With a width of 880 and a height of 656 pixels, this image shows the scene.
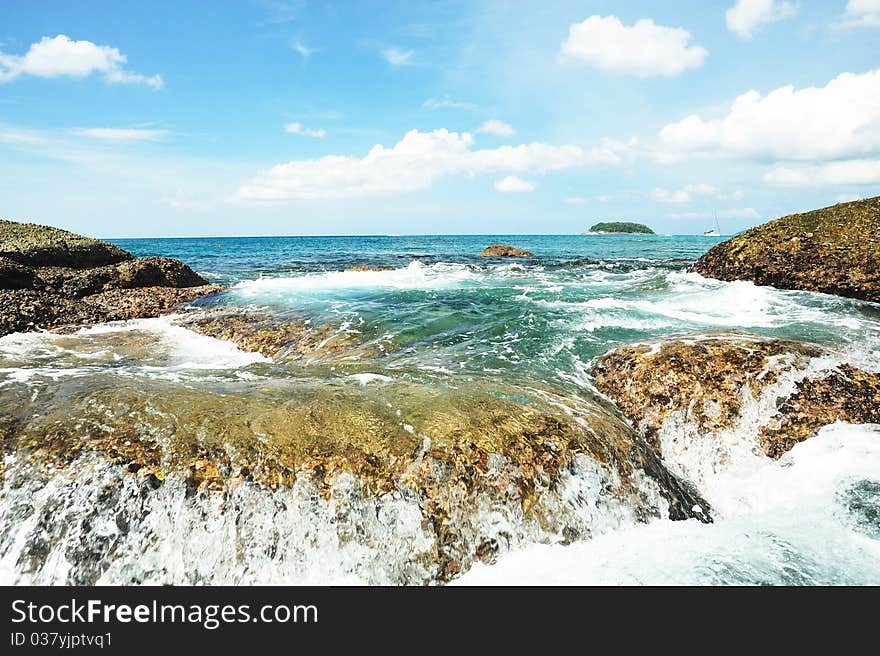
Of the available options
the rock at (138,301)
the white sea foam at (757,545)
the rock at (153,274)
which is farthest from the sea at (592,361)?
the rock at (153,274)

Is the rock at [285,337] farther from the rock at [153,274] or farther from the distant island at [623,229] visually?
the distant island at [623,229]

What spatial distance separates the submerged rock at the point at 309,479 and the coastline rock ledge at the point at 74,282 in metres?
8.51

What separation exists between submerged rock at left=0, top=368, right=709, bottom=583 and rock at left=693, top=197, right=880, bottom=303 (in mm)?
12311

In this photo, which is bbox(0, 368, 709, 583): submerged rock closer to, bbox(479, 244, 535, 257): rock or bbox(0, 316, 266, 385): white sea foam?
bbox(0, 316, 266, 385): white sea foam

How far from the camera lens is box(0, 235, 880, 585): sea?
413 cm

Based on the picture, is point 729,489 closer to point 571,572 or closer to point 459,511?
point 571,572

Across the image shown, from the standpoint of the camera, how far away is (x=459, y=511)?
4504 mm

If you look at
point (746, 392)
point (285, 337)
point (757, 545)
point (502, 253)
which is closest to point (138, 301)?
point (285, 337)

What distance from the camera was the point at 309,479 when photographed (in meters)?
4.50

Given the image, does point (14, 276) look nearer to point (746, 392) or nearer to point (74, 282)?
point (74, 282)
